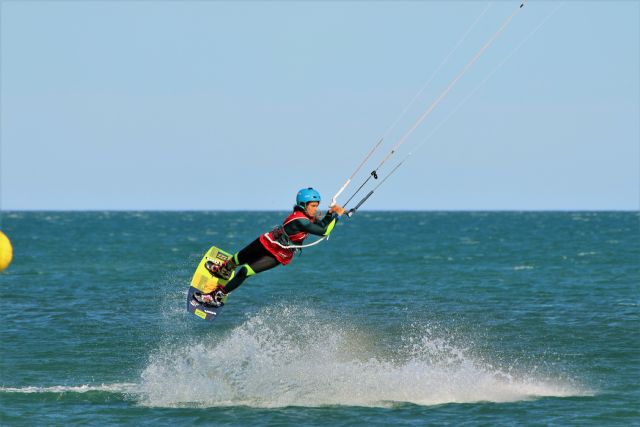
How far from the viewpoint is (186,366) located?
1967 centimetres

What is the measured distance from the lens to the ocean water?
17500 millimetres

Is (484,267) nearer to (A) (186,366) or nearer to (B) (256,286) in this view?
(B) (256,286)

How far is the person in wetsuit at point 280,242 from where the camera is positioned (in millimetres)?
16531

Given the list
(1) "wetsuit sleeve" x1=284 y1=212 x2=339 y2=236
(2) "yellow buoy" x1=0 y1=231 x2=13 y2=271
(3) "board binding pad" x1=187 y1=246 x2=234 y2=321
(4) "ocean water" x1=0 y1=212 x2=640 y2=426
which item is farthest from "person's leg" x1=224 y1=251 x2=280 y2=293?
(2) "yellow buoy" x1=0 y1=231 x2=13 y2=271

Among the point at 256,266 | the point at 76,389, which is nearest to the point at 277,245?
the point at 256,266

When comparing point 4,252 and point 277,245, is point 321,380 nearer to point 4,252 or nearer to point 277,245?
point 277,245

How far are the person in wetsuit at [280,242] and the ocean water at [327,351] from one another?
215cm

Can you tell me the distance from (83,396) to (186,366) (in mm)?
2076

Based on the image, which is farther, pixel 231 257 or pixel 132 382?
pixel 132 382

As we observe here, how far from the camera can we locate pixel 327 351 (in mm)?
22688

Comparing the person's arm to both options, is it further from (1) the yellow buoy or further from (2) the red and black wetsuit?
(1) the yellow buoy

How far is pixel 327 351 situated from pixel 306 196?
686 centimetres

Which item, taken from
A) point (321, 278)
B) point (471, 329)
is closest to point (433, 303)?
point (471, 329)

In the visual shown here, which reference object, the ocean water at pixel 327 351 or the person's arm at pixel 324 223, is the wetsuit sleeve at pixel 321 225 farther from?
the ocean water at pixel 327 351
